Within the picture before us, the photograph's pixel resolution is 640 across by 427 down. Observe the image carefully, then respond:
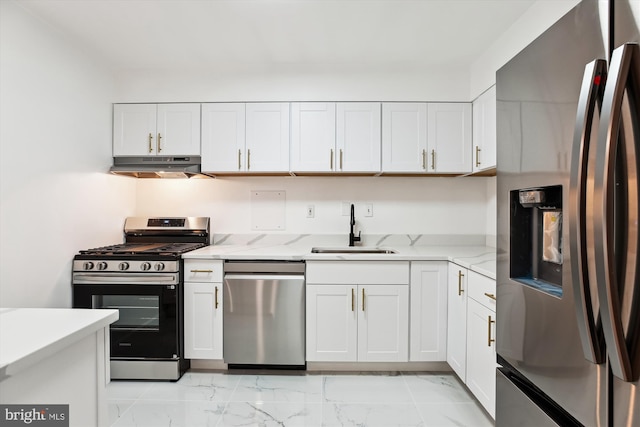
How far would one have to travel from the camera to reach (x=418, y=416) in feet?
6.63

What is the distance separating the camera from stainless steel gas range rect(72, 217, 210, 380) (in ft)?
7.89

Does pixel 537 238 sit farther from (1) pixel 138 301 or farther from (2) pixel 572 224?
(1) pixel 138 301

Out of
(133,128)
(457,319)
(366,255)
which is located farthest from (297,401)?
(133,128)

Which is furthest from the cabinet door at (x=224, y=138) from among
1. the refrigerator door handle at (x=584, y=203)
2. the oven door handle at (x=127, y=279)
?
the refrigerator door handle at (x=584, y=203)

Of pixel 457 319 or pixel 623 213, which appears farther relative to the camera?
pixel 457 319

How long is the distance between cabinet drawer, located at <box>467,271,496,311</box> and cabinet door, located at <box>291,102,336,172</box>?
1327mm

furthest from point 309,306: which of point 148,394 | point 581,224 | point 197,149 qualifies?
point 581,224

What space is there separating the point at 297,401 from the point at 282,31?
238cm

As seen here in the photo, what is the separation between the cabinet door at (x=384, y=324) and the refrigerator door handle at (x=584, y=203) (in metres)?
1.71

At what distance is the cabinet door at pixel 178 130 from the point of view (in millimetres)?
2785

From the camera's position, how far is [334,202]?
310 centimetres

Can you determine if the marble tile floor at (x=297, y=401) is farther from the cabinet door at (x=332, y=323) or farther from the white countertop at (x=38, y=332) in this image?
the white countertop at (x=38, y=332)

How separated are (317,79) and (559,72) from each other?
2080 mm

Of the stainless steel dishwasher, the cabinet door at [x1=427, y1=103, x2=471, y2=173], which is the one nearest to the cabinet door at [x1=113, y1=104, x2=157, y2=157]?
the stainless steel dishwasher
